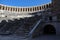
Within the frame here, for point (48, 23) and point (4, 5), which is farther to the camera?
point (4, 5)

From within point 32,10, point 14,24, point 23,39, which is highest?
point 32,10

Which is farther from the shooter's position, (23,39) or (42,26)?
(42,26)

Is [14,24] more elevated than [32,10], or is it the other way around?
[32,10]

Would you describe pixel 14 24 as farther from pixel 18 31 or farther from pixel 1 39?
pixel 1 39

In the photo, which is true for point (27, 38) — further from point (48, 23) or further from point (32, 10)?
point (32, 10)

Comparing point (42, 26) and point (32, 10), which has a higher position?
point (32, 10)

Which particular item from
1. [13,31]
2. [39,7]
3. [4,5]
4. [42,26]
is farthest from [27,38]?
[4,5]

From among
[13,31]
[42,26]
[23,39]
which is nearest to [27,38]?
[23,39]

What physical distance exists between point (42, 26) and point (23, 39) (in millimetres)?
3343

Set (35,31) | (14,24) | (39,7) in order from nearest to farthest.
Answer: (35,31), (14,24), (39,7)

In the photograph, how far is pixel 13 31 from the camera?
10.3 m

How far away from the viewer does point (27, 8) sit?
2420 centimetres

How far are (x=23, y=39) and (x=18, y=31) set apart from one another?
1814mm

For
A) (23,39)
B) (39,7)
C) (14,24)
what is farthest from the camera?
(39,7)
